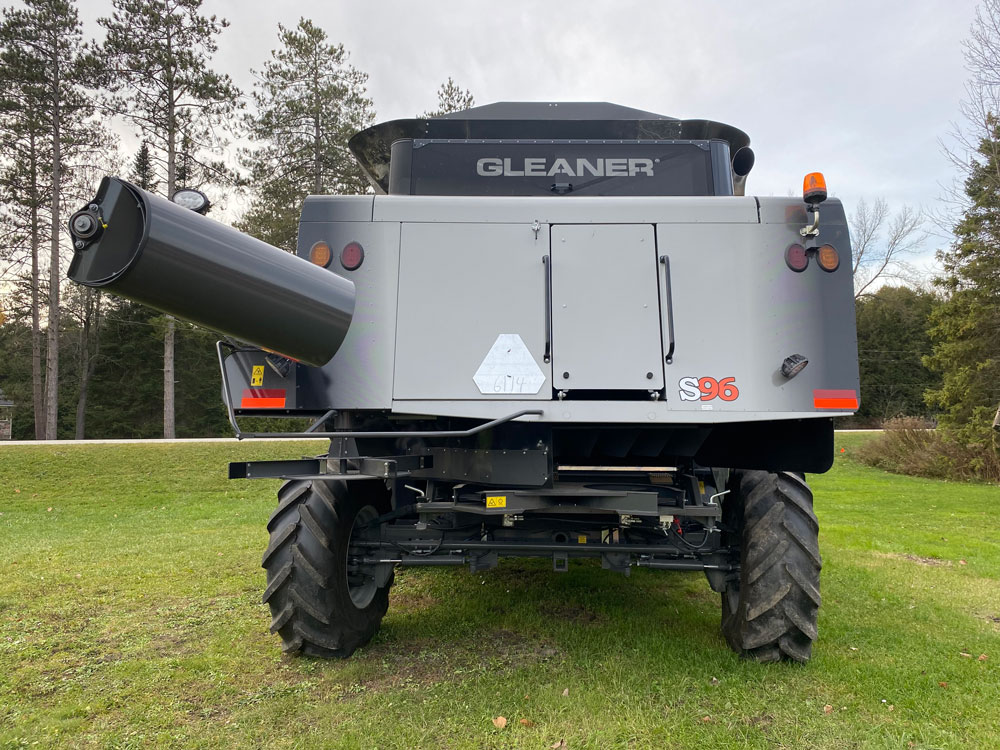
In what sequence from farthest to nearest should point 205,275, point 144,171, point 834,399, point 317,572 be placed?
point 144,171 → point 317,572 → point 834,399 → point 205,275

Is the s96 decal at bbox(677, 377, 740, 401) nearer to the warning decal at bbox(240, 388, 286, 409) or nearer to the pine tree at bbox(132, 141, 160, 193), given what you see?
the warning decal at bbox(240, 388, 286, 409)

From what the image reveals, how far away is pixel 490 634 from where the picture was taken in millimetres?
4234

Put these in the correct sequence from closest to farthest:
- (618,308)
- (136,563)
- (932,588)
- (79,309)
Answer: (618,308), (932,588), (136,563), (79,309)

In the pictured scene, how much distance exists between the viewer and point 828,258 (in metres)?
3.16

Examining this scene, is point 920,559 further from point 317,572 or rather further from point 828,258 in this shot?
point 317,572

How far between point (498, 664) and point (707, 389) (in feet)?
6.25

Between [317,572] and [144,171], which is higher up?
[144,171]

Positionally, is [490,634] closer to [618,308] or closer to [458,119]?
[618,308]

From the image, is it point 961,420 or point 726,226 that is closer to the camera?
point 726,226

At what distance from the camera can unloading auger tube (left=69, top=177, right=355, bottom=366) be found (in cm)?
212

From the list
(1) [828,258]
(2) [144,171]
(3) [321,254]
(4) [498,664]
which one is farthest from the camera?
(2) [144,171]

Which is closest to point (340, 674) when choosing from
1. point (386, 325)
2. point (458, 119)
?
point (386, 325)

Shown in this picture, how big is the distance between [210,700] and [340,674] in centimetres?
63

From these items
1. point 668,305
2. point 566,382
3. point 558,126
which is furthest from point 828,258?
point 558,126
